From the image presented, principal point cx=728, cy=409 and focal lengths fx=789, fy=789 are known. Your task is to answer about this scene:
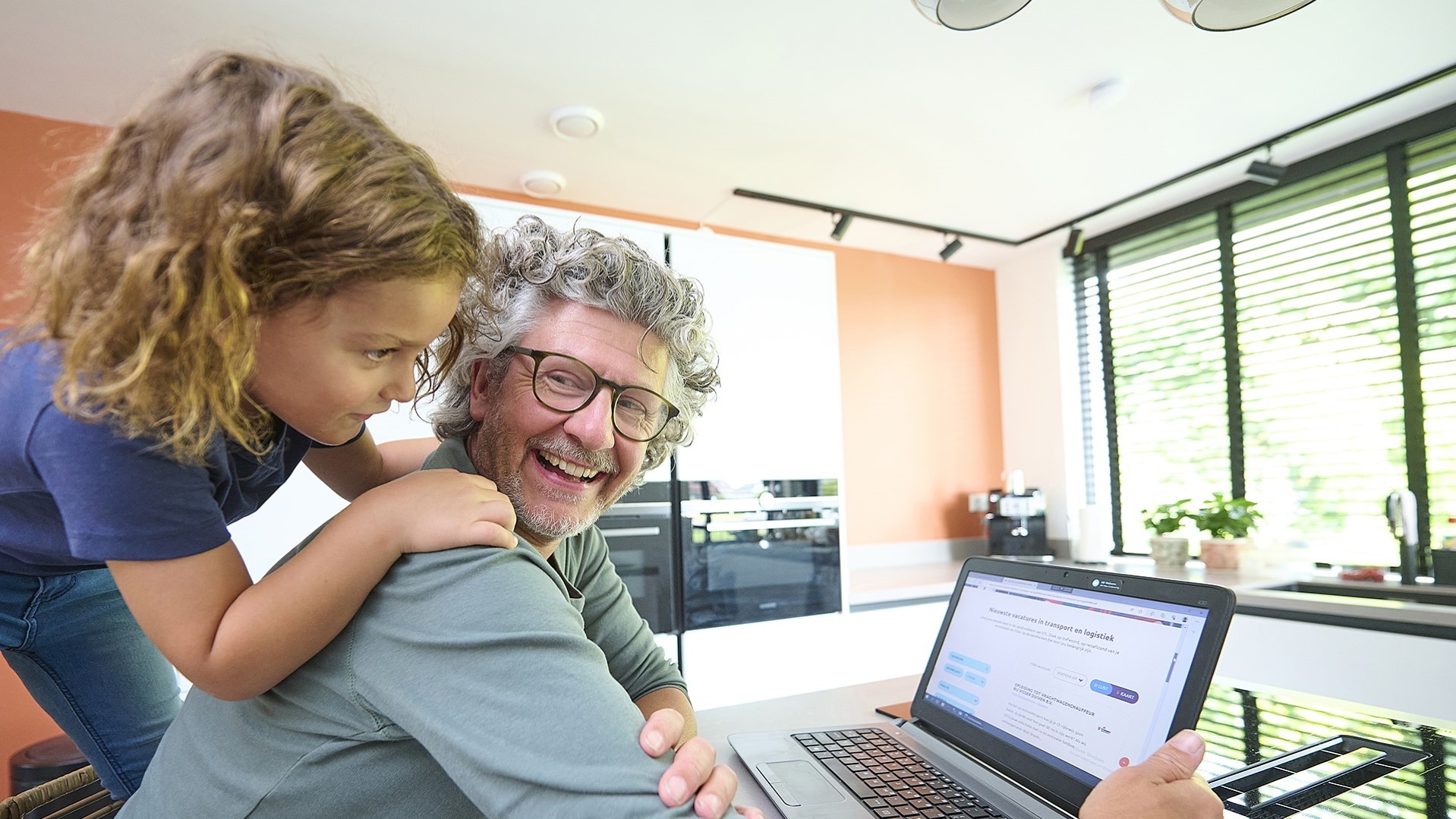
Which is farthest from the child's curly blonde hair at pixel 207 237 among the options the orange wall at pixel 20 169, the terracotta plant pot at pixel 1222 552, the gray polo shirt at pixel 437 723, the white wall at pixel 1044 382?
the white wall at pixel 1044 382

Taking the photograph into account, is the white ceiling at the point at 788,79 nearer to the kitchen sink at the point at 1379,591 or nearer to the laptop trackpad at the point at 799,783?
the kitchen sink at the point at 1379,591

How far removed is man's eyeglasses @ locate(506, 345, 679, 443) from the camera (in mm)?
1107

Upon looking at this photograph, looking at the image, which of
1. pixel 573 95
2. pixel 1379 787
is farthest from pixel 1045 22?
pixel 1379 787

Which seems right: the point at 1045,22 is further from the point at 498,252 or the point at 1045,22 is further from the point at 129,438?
the point at 129,438

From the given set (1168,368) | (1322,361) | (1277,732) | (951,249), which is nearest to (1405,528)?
(1322,361)

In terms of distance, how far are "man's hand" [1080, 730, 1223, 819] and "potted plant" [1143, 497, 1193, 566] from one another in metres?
3.39

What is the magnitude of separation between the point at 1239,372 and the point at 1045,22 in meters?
2.27

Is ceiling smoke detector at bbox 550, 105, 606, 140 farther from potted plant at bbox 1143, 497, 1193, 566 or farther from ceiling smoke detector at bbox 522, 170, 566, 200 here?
potted plant at bbox 1143, 497, 1193, 566

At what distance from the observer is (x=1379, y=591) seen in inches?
120

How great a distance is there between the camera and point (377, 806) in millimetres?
733

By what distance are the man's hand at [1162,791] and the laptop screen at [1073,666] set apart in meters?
0.05

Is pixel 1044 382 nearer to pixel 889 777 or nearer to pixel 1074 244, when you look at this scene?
pixel 1074 244

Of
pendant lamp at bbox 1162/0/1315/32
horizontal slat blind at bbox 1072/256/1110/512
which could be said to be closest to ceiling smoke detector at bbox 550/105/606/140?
pendant lamp at bbox 1162/0/1315/32

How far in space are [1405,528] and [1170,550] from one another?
0.90 meters
